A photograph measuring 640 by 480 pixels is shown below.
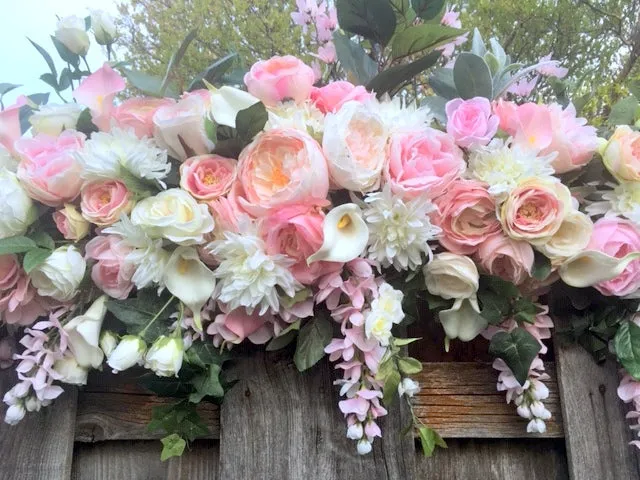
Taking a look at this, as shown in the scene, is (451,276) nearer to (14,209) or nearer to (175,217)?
(175,217)

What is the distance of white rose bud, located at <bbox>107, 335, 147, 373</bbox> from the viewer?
32.7 inches

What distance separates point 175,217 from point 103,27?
589mm

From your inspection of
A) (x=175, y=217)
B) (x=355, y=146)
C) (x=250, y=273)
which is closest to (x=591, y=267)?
(x=355, y=146)

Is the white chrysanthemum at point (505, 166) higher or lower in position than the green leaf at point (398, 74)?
lower

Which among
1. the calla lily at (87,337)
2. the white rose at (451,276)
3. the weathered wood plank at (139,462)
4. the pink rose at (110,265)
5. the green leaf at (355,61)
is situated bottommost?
the weathered wood plank at (139,462)

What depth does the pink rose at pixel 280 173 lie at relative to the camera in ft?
2.71

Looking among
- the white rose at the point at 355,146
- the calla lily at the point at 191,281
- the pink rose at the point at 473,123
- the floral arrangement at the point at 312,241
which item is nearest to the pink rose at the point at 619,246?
the floral arrangement at the point at 312,241

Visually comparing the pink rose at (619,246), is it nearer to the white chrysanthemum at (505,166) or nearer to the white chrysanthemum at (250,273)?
the white chrysanthemum at (505,166)

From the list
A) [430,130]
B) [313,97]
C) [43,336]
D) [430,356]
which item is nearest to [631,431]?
[430,356]

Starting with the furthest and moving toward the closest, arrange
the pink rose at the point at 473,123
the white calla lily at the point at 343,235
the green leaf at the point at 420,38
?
the green leaf at the point at 420,38 → the pink rose at the point at 473,123 → the white calla lily at the point at 343,235

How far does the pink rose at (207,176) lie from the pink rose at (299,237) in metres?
0.10

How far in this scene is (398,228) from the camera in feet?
2.74

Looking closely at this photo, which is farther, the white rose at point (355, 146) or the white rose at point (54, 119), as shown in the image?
the white rose at point (54, 119)

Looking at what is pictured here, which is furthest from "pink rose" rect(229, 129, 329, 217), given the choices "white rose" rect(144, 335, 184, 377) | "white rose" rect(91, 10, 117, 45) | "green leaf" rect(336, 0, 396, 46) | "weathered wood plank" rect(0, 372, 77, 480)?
"white rose" rect(91, 10, 117, 45)
